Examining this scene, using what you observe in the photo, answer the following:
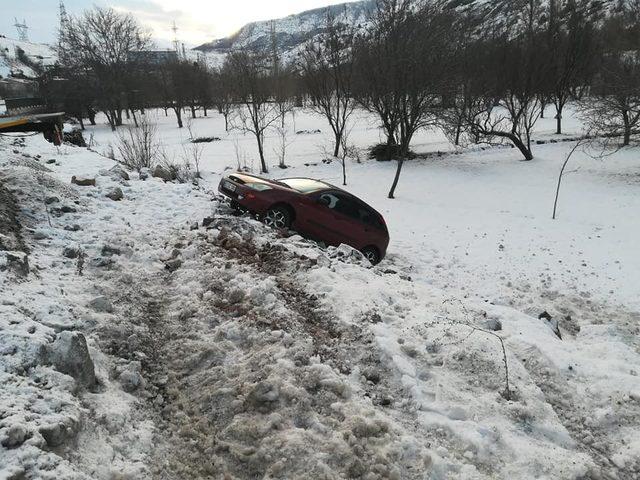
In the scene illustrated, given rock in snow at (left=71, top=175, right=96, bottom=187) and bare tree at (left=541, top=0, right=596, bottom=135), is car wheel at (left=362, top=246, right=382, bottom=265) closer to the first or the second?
rock in snow at (left=71, top=175, right=96, bottom=187)

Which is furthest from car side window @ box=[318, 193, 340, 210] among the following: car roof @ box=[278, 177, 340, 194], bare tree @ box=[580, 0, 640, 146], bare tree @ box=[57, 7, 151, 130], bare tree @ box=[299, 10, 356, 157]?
bare tree @ box=[57, 7, 151, 130]

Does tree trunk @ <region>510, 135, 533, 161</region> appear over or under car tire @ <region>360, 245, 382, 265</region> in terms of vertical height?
over

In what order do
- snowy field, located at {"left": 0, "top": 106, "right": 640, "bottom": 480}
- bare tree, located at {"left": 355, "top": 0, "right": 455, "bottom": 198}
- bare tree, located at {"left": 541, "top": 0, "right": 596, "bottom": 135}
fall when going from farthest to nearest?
bare tree, located at {"left": 541, "top": 0, "right": 596, "bottom": 135} < bare tree, located at {"left": 355, "top": 0, "right": 455, "bottom": 198} < snowy field, located at {"left": 0, "top": 106, "right": 640, "bottom": 480}

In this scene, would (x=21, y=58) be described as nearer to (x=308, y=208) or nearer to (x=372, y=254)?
(x=308, y=208)

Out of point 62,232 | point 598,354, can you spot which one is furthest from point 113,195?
point 598,354

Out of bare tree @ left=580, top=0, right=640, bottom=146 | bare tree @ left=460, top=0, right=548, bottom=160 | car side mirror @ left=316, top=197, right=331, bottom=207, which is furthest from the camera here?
bare tree @ left=460, top=0, right=548, bottom=160

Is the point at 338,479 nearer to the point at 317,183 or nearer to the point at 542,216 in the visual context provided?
the point at 317,183

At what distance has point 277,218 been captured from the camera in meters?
9.37

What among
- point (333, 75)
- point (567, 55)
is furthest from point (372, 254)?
point (567, 55)

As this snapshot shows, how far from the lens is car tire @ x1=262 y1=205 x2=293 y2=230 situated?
9.30m

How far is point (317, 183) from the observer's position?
10.4m

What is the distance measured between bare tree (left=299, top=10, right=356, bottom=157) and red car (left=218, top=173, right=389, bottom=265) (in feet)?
59.8

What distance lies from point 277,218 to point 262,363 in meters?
5.31

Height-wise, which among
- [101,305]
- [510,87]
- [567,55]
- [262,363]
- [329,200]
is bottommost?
[262,363]
